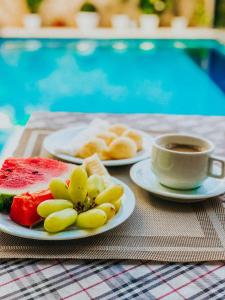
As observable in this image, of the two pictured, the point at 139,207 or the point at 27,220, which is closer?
the point at 27,220

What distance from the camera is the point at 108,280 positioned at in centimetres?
74

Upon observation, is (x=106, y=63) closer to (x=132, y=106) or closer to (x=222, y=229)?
(x=132, y=106)

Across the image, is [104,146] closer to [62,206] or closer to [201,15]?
[62,206]

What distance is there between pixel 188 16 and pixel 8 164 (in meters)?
8.34

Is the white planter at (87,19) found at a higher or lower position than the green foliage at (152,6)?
lower

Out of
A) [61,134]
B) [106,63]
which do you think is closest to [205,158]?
[61,134]

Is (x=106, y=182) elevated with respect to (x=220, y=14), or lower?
elevated

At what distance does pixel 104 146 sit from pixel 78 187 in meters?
0.38

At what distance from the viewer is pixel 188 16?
8859 millimetres

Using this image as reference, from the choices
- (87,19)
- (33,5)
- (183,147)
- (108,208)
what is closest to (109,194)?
(108,208)

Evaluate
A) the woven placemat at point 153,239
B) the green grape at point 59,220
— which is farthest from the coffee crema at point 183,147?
the green grape at point 59,220

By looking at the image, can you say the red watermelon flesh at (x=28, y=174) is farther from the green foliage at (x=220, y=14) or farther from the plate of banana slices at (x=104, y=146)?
the green foliage at (x=220, y=14)

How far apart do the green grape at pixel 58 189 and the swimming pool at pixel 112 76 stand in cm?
306

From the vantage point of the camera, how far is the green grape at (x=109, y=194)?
0.87 metres
